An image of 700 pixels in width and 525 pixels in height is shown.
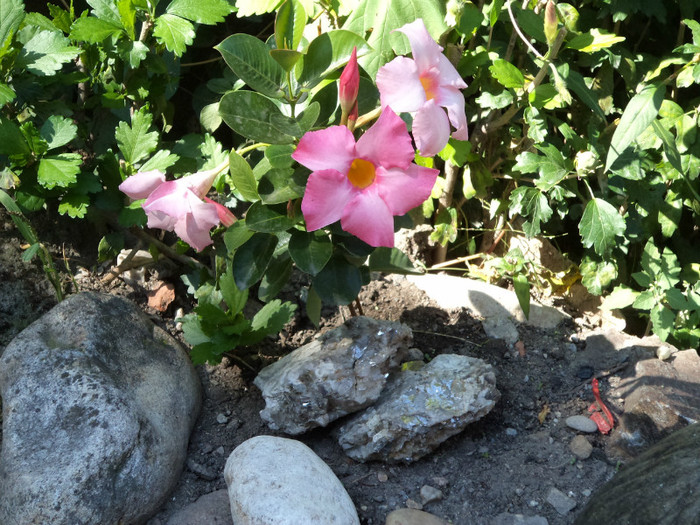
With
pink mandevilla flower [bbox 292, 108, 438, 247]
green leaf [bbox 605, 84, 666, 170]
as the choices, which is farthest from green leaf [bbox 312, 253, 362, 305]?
green leaf [bbox 605, 84, 666, 170]

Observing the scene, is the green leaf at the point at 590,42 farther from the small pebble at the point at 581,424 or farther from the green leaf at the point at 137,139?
the green leaf at the point at 137,139

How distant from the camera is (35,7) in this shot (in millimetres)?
2557

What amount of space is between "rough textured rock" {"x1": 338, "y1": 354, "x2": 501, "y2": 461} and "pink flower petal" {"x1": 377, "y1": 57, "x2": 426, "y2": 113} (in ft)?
2.69

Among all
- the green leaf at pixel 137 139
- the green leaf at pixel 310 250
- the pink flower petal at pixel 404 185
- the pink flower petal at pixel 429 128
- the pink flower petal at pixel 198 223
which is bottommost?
the green leaf at pixel 310 250

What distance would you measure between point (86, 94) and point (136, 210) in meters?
0.53

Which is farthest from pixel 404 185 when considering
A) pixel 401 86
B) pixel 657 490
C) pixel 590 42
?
pixel 590 42

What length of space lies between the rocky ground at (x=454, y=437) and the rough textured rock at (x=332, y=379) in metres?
0.12

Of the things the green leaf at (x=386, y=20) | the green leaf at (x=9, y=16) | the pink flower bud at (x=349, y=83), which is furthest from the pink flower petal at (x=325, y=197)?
the green leaf at (x=9, y=16)

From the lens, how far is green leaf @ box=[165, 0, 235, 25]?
6.25 feet

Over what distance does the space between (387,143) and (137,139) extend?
1.00 m

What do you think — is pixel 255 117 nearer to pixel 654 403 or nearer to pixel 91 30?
pixel 91 30

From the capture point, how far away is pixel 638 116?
2.03m

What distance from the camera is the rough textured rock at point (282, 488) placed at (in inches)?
58.9

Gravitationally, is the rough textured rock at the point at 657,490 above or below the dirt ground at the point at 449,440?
above
